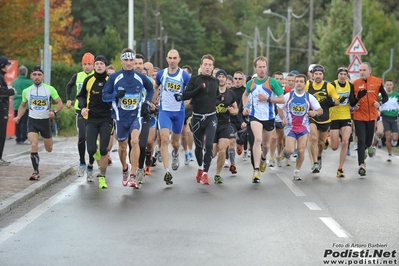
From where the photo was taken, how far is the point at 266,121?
15391mm

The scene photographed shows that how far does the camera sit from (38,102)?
15047 millimetres

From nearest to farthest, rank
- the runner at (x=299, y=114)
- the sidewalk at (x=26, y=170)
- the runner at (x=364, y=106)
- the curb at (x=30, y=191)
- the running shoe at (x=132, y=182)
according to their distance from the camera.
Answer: the curb at (x=30, y=191) → the sidewalk at (x=26, y=170) → the running shoe at (x=132, y=182) → the runner at (x=299, y=114) → the runner at (x=364, y=106)

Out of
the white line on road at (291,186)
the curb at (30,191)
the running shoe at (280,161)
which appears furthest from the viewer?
the running shoe at (280,161)

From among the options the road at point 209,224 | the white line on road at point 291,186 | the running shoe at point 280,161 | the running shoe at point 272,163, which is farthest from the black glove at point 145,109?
the running shoe at point 280,161

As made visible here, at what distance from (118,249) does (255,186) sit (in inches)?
246

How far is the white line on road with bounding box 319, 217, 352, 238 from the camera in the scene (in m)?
9.52

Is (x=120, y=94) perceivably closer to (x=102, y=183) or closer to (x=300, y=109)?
(x=102, y=183)

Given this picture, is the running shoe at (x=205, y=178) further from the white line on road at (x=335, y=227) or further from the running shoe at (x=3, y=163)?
the running shoe at (x=3, y=163)

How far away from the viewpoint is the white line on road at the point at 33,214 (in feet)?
31.9

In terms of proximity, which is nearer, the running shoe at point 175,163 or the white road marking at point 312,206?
the white road marking at point 312,206

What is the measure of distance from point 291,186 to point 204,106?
1890 millimetres

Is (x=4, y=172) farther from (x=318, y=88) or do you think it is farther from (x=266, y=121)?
(x=318, y=88)

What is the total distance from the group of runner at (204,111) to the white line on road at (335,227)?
401cm

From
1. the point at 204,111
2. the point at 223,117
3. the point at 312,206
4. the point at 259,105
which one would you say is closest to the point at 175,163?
the point at 223,117
